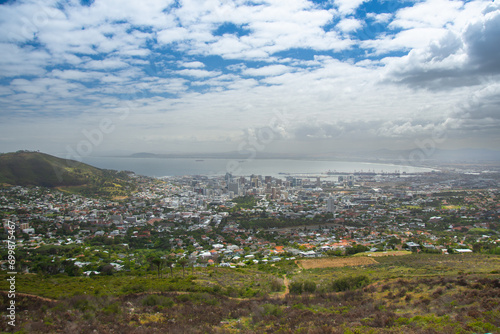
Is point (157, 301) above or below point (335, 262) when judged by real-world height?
above

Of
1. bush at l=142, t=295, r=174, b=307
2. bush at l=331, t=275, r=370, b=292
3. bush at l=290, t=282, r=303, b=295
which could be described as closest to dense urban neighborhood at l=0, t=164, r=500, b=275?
bush at l=142, t=295, r=174, b=307

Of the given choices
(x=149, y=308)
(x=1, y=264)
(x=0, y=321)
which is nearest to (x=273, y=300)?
(x=149, y=308)

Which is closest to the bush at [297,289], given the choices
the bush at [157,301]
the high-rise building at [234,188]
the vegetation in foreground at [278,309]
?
the vegetation in foreground at [278,309]

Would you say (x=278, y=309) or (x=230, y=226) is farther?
(x=230, y=226)

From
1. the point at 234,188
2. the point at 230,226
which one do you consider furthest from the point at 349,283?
the point at 234,188

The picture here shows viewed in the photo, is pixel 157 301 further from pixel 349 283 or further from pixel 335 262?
pixel 335 262

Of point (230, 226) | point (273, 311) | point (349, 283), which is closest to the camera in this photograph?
point (273, 311)

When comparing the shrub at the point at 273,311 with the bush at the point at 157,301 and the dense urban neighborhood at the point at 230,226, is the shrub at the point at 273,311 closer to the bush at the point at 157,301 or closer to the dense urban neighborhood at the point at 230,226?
the bush at the point at 157,301
